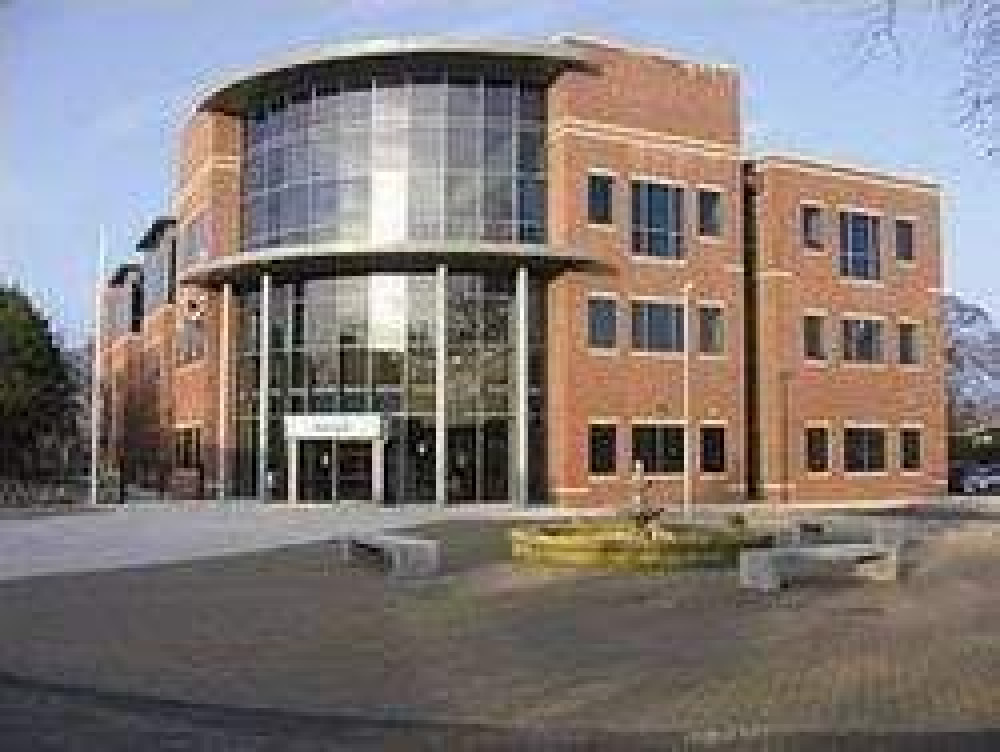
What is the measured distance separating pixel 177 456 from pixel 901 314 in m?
30.2

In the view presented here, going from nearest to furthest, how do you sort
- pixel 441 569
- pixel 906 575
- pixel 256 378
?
pixel 906 575
pixel 441 569
pixel 256 378

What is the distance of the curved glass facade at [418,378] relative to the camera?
4956 centimetres

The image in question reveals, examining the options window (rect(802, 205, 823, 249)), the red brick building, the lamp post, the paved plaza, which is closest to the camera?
the paved plaza

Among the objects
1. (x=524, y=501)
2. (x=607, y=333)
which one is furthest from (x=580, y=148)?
(x=524, y=501)

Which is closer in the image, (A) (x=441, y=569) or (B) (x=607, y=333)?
(A) (x=441, y=569)

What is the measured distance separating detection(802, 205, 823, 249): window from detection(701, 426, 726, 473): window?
855 cm

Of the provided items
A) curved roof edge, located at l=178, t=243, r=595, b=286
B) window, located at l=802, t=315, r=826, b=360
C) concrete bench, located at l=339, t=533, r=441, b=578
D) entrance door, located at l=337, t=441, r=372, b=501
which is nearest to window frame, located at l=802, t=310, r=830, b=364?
window, located at l=802, t=315, r=826, b=360

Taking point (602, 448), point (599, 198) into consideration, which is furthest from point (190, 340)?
point (602, 448)

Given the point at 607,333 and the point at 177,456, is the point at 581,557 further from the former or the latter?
the point at 177,456

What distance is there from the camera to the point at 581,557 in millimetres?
23203

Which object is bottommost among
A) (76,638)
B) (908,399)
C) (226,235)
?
(76,638)

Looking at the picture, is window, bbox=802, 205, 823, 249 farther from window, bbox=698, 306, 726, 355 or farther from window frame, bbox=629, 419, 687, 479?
window frame, bbox=629, 419, 687, 479

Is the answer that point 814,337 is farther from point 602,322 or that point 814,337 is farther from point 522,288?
point 522,288

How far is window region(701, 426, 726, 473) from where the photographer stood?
53.2 m
